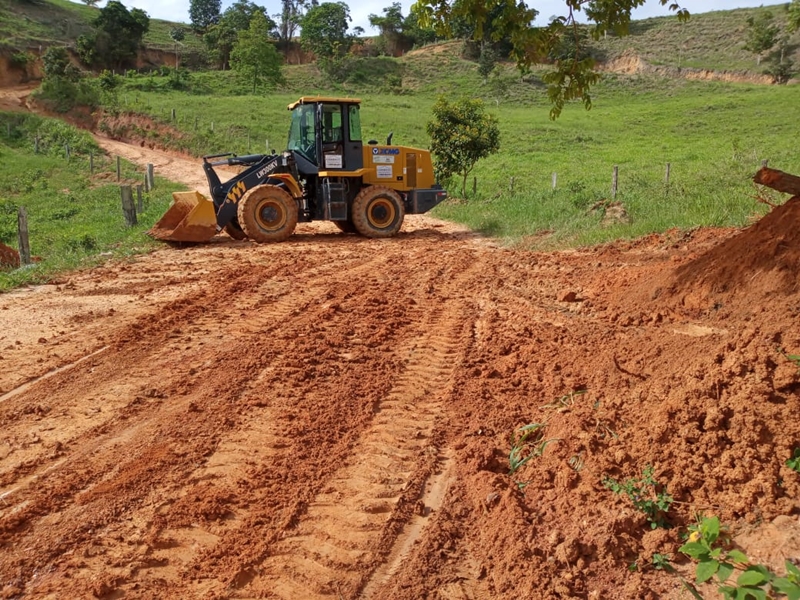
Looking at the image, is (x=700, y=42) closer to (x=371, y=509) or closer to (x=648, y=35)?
(x=648, y=35)

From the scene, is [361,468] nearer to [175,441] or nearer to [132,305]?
[175,441]

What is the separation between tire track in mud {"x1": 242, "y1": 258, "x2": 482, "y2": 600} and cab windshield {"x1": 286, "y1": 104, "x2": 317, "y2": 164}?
925cm

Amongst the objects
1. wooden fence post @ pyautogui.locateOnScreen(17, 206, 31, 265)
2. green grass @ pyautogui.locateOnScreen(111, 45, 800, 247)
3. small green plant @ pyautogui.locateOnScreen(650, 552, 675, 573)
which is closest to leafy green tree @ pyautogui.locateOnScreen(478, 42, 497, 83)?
green grass @ pyautogui.locateOnScreen(111, 45, 800, 247)

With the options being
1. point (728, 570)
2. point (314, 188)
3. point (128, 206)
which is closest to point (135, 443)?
point (728, 570)

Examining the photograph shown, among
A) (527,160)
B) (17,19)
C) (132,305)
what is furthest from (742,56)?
(132,305)

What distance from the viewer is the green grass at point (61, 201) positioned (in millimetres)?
12138

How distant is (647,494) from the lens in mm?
3629

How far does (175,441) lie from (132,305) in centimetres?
423

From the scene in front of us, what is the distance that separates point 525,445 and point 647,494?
3.17 feet

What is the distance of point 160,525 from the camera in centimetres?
367

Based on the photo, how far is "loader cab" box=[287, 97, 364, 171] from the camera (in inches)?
537

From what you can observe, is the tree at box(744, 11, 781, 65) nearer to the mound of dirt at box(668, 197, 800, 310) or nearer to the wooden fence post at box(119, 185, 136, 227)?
the wooden fence post at box(119, 185, 136, 227)

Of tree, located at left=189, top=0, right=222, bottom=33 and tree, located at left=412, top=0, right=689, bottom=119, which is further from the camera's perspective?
tree, located at left=189, top=0, right=222, bottom=33

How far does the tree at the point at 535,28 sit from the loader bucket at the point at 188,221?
21.6 ft
